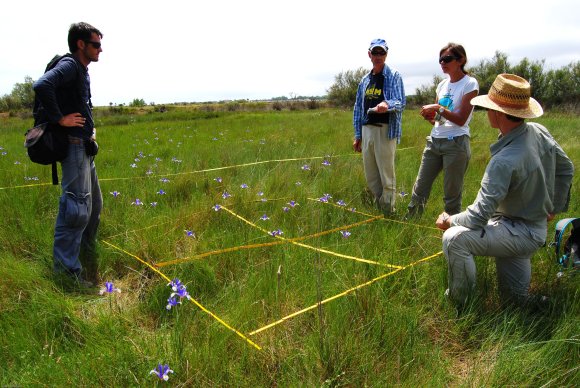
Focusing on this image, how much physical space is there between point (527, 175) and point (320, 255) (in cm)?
140

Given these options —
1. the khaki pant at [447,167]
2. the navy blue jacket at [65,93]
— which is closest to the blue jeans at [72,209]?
the navy blue jacket at [65,93]

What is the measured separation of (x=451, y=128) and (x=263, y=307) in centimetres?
233

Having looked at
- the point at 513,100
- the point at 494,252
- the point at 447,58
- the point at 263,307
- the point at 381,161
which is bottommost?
the point at 263,307

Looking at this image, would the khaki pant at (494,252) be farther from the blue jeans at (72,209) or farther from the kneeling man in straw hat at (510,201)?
the blue jeans at (72,209)

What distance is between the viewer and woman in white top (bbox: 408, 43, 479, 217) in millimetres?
3178

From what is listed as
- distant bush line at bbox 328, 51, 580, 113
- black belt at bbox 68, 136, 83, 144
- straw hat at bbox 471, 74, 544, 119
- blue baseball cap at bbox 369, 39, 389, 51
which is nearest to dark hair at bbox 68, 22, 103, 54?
black belt at bbox 68, 136, 83, 144

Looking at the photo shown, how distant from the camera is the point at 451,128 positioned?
130 inches

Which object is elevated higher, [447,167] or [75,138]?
[75,138]

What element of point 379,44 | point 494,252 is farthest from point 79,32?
point 494,252

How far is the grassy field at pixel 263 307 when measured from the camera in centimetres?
168

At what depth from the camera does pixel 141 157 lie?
626 centimetres

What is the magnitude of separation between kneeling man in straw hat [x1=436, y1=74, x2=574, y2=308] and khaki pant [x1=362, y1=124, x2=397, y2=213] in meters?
1.61

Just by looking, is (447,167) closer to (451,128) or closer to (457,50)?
(451,128)

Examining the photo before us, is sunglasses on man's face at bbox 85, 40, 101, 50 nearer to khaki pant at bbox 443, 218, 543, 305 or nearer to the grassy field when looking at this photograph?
the grassy field
